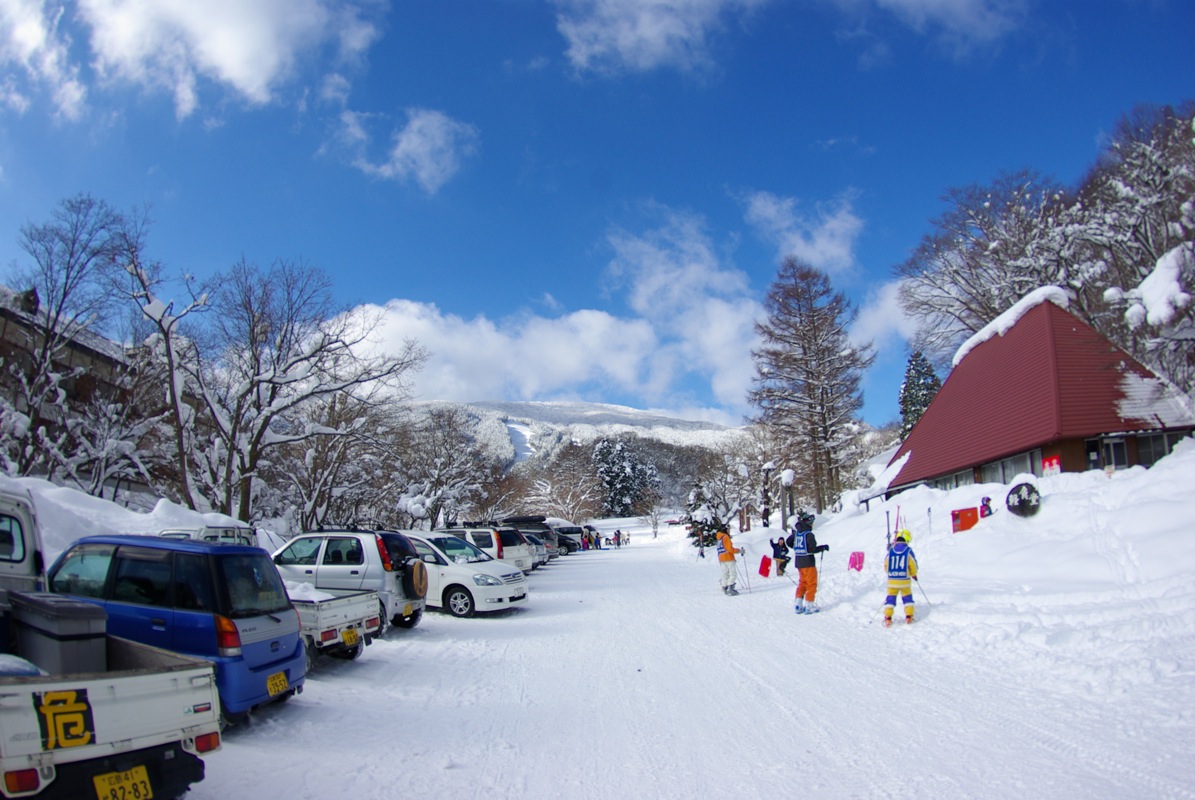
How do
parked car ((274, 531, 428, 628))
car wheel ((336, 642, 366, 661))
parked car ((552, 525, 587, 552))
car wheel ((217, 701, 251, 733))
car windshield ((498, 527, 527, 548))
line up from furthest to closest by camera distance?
parked car ((552, 525, 587, 552)) → car windshield ((498, 527, 527, 548)) → parked car ((274, 531, 428, 628)) → car wheel ((336, 642, 366, 661)) → car wheel ((217, 701, 251, 733))

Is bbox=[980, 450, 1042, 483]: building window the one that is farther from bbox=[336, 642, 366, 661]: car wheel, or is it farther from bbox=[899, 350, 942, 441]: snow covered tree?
bbox=[899, 350, 942, 441]: snow covered tree

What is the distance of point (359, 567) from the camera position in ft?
39.3

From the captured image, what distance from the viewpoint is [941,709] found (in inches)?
260

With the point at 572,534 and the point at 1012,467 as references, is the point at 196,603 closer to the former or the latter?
the point at 1012,467

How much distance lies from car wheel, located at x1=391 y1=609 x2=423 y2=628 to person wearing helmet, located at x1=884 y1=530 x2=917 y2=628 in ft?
25.0

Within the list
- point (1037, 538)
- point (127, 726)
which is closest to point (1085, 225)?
point (1037, 538)

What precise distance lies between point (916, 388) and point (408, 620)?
2449 inches

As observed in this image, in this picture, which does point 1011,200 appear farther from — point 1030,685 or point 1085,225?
point 1030,685

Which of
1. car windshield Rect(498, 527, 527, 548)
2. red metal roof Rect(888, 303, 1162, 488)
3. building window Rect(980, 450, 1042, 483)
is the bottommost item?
car windshield Rect(498, 527, 527, 548)

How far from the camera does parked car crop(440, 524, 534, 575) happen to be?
72.5 ft

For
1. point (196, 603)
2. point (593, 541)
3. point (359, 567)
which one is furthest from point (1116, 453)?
point (593, 541)

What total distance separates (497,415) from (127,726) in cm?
19670

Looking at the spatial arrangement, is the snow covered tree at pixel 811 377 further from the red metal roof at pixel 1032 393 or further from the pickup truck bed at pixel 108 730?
the pickup truck bed at pixel 108 730

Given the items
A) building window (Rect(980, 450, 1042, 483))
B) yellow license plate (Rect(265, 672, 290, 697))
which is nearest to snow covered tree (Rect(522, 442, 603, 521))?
building window (Rect(980, 450, 1042, 483))
